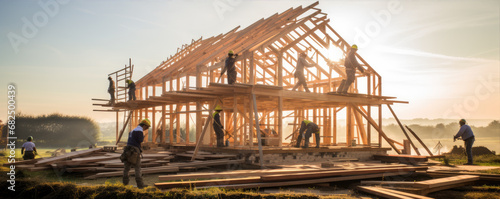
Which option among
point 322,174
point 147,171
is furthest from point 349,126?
point 147,171

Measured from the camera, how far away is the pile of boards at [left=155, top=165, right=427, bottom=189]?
7.67 m

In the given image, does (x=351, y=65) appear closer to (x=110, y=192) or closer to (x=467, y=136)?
(x=467, y=136)

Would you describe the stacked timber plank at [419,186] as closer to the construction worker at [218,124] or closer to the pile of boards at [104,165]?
the pile of boards at [104,165]

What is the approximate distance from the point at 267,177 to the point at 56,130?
3108 cm

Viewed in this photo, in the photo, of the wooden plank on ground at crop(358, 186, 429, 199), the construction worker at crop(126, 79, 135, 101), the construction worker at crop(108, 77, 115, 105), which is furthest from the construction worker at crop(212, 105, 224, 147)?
the construction worker at crop(108, 77, 115, 105)

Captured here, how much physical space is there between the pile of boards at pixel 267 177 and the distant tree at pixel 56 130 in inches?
1053

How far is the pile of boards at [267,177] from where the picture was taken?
7672 mm

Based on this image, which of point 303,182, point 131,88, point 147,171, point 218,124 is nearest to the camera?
point 303,182

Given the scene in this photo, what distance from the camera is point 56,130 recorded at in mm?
33812

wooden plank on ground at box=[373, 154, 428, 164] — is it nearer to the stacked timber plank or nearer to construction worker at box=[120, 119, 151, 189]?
the stacked timber plank

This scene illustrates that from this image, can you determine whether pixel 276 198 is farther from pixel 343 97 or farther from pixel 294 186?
pixel 343 97

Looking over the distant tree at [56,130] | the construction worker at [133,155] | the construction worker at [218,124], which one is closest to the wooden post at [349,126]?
the construction worker at [218,124]

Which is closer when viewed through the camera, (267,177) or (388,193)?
(388,193)

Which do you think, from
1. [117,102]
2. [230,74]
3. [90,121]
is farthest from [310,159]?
[90,121]
